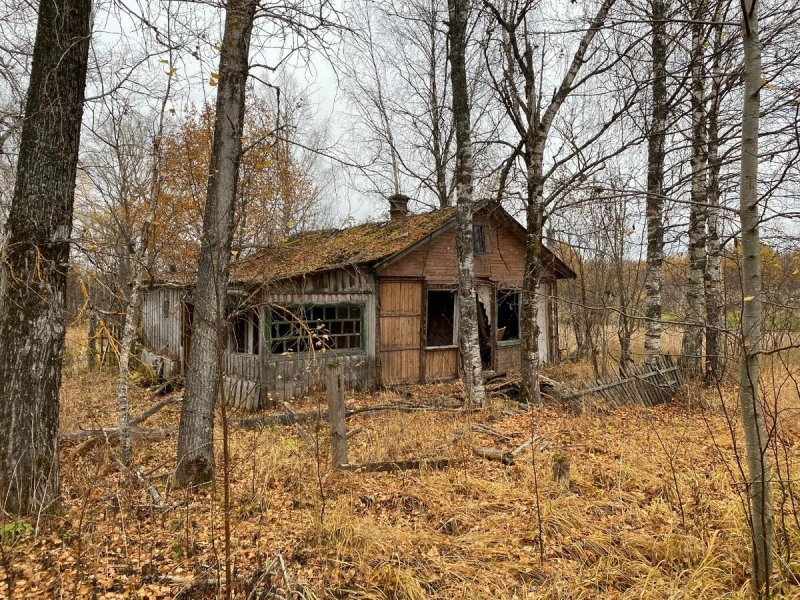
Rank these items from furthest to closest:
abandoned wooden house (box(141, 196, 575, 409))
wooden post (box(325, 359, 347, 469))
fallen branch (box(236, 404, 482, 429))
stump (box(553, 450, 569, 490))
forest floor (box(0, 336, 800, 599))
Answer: abandoned wooden house (box(141, 196, 575, 409))
fallen branch (box(236, 404, 482, 429))
wooden post (box(325, 359, 347, 469))
stump (box(553, 450, 569, 490))
forest floor (box(0, 336, 800, 599))

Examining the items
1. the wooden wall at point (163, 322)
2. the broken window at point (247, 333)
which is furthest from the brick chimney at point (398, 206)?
the wooden wall at point (163, 322)

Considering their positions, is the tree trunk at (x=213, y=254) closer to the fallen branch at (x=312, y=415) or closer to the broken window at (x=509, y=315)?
the fallen branch at (x=312, y=415)

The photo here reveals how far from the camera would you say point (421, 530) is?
13.4ft

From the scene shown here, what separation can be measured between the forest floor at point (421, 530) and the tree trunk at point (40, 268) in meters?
0.46

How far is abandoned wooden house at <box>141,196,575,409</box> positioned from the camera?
1028 cm

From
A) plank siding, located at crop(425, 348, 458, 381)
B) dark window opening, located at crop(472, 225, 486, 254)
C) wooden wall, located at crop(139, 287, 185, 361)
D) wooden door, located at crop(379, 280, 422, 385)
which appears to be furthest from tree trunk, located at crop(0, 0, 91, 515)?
dark window opening, located at crop(472, 225, 486, 254)

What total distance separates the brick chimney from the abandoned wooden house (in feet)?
0.11

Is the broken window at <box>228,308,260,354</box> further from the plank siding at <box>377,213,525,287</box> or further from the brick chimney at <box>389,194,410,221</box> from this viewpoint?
the brick chimney at <box>389,194,410,221</box>

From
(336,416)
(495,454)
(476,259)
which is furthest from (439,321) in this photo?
(336,416)

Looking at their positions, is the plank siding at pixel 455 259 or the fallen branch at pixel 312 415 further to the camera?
the plank siding at pixel 455 259

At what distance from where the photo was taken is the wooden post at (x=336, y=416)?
17.9ft

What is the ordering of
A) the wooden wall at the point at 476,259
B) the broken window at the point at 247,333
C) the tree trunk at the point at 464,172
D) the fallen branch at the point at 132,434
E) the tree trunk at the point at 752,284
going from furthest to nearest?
1. the wooden wall at the point at 476,259
2. the broken window at the point at 247,333
3. the tree trunk at the point at 464,172
4. the fallen branch at the point at 132,434
5. the tree trunk at the point at 752,284

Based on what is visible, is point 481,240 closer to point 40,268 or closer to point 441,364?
point 441,364

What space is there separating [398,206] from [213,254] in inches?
400
